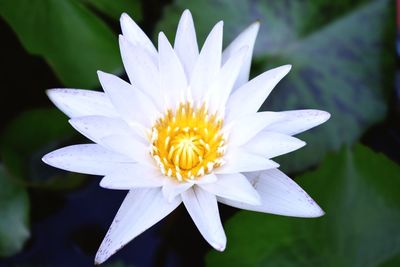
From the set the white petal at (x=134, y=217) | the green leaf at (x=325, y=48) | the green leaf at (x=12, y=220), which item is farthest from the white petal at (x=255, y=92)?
the green leaf at (x=12, y=220)

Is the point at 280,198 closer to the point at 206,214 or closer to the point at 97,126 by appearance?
the point at 206,214

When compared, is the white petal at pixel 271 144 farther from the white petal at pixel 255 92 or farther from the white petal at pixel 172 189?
the white petal at pixel 172 189

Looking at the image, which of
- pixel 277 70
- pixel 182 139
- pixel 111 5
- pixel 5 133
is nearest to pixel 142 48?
pixel 182 139

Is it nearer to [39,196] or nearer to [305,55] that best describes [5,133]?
[39,196]

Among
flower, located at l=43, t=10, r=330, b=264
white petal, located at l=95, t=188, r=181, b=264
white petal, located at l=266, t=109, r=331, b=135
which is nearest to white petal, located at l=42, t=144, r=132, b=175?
flower, located at l=43, t=10, r=330, b=264

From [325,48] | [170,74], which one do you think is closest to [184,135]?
[170,74]
